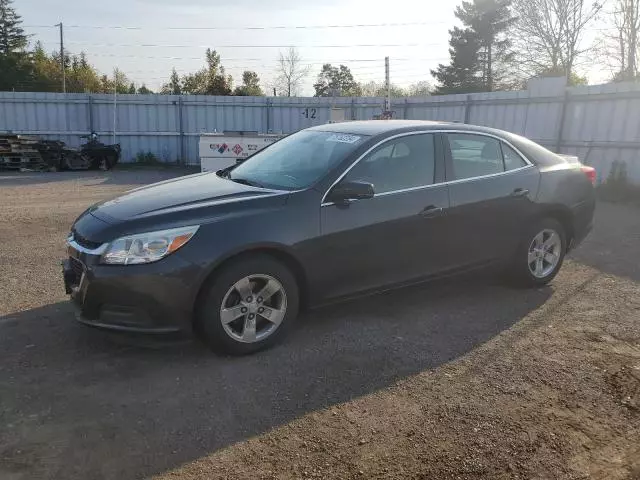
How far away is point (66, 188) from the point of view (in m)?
14.4

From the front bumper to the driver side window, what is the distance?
61.2 inches

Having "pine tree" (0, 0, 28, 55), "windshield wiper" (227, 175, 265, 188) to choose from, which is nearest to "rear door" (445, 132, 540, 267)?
"windshield wiper" (227, 175, 265, 188)

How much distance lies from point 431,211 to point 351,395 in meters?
1.92

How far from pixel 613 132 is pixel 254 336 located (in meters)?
10.8

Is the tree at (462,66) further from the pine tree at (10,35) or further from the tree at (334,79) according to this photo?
the pine tree at (10,35)

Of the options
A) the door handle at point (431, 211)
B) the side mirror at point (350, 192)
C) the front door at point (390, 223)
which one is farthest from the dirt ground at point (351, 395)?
the side mirror at point (350, 192)

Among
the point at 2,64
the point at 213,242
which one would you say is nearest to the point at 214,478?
the point at 213,242

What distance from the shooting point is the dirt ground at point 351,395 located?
9.68ft

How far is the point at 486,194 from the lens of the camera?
5.24m

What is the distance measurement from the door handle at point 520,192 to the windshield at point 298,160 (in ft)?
5.44

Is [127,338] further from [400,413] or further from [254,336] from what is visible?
[400,413]

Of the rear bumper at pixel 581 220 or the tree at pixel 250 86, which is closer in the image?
the rear bumper at pixel 581 220

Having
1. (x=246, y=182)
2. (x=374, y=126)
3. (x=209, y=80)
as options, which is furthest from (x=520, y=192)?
(x=209, y=80)

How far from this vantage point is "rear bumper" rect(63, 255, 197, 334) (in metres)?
3.75
